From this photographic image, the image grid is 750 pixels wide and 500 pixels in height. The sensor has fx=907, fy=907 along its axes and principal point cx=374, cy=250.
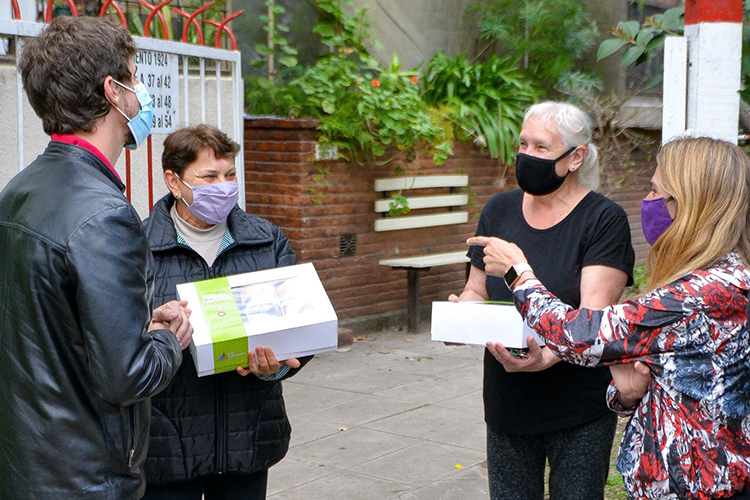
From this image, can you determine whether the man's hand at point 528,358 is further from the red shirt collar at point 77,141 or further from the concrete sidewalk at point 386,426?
the concrete sidewalk at point 386,426

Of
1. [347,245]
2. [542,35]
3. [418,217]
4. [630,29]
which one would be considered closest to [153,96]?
[630,29]

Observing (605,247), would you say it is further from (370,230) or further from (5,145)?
(370,230)

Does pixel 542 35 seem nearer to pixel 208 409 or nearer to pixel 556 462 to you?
pixel 556 462

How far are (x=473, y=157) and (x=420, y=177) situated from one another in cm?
90

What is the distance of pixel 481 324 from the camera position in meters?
2.94

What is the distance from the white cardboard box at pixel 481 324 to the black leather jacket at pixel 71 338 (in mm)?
1114

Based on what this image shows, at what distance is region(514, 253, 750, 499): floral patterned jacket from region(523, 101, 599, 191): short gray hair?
2.99ft

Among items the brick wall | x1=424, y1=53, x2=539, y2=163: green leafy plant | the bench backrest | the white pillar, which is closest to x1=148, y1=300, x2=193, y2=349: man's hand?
the white pillar

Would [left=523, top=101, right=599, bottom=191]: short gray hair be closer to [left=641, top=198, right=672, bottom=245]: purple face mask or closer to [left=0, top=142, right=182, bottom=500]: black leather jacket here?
[left=641, top=198, right=672, bottom=245]: purple face mask

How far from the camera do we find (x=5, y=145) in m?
4.91

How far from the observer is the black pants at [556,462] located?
3.07 metres

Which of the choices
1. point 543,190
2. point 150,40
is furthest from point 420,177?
point 543,190

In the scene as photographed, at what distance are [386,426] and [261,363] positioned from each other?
3.28 m

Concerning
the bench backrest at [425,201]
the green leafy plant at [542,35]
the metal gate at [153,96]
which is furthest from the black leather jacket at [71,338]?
the green leafy plant at [542,35]
